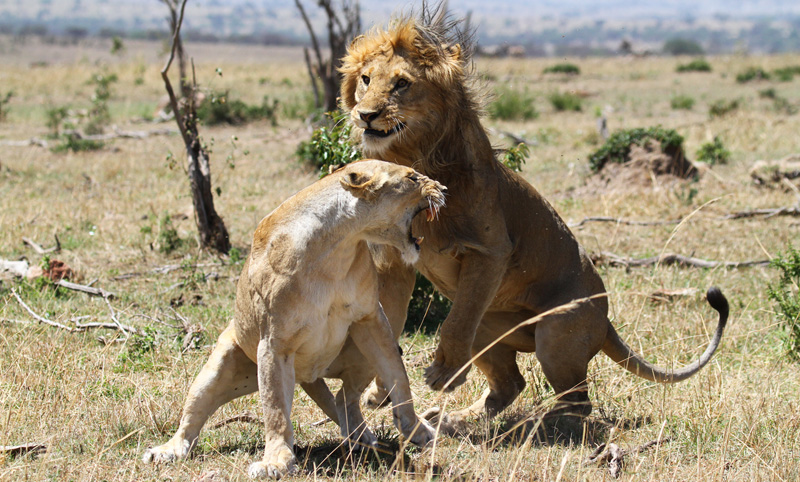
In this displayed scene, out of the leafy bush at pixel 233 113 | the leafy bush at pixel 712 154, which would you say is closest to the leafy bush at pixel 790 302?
the leafy bush at pixel 712 154

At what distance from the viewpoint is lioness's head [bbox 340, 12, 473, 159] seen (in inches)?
159

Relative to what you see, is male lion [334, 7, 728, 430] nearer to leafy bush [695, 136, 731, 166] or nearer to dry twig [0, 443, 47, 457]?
dry twig [0, 443, 47, 457]

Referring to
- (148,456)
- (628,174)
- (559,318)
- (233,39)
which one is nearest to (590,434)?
(559,318)

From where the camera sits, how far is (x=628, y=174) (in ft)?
34.0

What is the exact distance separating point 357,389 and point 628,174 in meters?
7.20

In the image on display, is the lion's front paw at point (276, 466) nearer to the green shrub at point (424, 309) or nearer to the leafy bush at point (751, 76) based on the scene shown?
the green shrub at point (424, 309)

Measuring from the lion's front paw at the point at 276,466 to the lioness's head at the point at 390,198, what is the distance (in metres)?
0.96

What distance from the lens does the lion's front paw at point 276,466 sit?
11.3 feet

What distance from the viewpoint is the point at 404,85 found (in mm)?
4129

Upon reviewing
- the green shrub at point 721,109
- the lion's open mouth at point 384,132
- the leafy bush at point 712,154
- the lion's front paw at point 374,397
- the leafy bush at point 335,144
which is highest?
the lion's open mouth at point 384,132

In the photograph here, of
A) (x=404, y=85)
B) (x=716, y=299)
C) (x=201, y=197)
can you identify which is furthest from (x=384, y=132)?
(x=201, y=197)

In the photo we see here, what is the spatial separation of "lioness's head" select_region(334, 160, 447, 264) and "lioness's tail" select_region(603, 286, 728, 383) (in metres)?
1.68

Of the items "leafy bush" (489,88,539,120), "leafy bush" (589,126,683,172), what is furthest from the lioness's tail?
"leafy bush" (489,88,539,120)

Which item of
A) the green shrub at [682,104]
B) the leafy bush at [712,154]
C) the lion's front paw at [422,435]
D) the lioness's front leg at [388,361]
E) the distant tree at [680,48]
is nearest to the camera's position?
the lioness's front leg at [388,361]
